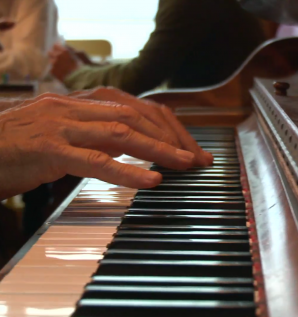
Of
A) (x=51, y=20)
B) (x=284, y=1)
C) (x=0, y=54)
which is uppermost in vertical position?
(x=284, y=1)

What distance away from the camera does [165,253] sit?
46cm

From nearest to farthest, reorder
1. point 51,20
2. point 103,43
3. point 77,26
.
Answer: point 51,20 < point 103,43 < point 77,26

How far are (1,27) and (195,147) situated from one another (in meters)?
2.83

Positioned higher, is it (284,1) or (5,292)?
(284,1)

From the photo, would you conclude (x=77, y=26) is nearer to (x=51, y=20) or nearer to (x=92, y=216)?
(x=51, y=20)

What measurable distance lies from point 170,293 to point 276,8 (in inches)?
31.1

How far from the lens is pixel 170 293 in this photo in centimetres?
38

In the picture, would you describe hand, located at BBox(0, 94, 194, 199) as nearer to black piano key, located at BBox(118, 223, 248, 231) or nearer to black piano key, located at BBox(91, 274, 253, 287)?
black piano key, located at BBox(118, 223, 248, 231)

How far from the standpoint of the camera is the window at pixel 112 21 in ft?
13.9

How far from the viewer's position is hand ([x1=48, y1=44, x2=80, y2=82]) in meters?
2.24

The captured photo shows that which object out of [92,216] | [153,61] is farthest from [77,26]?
[92,216]

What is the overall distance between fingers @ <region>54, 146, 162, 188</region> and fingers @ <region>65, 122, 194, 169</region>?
0.03 metres

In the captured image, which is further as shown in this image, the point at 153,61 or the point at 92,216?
the point at 153,61

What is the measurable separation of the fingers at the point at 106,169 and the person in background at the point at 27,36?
2467mm
